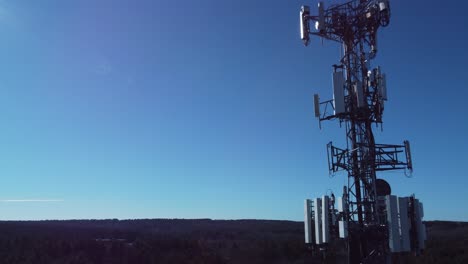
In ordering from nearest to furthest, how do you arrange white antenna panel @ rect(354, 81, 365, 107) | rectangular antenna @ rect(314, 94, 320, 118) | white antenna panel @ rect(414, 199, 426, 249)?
white antenna panel @ rect(414, 199, 426, 249), white antenna panel @ rect(354, 81, 365, 107), rectangular antenna @ rect(314, 94, 320, 118)

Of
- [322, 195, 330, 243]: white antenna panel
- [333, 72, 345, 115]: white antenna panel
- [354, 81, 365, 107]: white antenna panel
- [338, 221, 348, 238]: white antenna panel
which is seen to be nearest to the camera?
[338, 221, 348, 238]: white antenna panel

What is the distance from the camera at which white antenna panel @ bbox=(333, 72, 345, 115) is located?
485 inches

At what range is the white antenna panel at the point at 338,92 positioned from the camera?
1233cm

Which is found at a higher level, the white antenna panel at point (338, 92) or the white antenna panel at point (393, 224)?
the white antenna panel at point (338, 92)

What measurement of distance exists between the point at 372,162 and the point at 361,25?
3870 mm

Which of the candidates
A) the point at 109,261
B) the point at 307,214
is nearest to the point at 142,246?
the point at 109,261

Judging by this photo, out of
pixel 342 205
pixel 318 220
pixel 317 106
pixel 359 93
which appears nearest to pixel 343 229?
pixel 342 205

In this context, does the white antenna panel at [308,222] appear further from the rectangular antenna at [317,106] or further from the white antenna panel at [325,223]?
the rectangular antenna at [317,106]

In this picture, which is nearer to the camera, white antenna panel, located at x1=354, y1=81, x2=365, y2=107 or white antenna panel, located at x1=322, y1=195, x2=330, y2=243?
white antenna panel, located at x1=354, y1=81, x2=365, y2=107

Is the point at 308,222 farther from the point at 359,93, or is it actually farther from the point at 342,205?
the point at 359,93

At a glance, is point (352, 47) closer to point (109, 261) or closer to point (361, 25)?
point (361, 25)

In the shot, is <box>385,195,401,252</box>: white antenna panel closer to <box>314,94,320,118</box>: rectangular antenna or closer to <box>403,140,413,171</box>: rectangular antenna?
<box>403,140,413,171</box>: rectangular antenna

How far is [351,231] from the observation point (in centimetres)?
1232

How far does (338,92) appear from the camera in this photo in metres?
12.4
